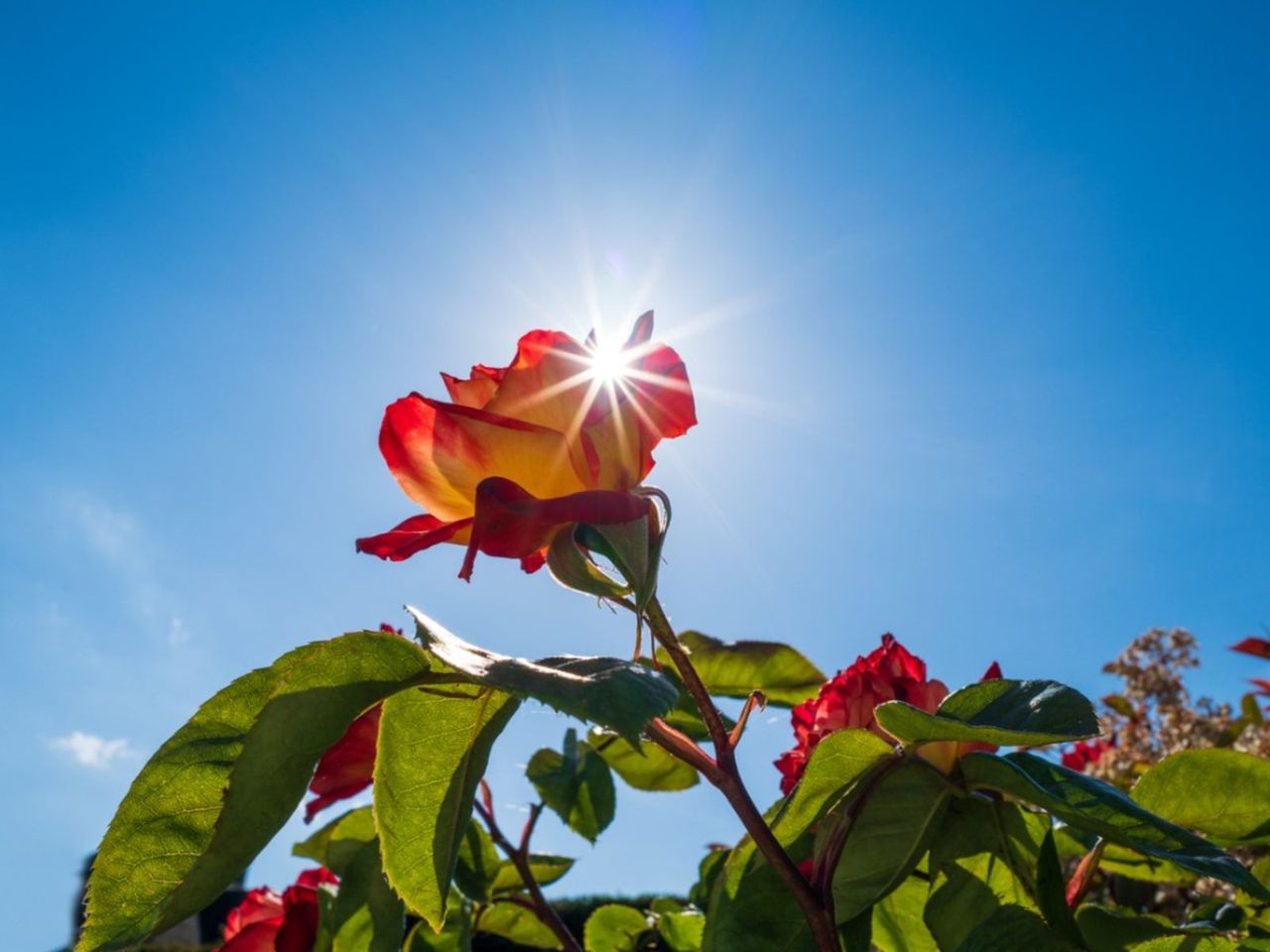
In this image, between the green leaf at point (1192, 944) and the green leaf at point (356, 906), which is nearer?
the green leaf at point (1192, 944)

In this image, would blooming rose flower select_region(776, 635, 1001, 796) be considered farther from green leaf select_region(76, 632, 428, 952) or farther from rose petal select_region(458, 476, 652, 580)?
green leaf select_region(76, 632, 428, 952)

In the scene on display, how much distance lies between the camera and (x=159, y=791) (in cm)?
57

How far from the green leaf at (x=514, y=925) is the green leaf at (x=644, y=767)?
26 centimetres

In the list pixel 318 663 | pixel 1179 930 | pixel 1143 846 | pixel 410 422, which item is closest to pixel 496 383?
pixel 410 422

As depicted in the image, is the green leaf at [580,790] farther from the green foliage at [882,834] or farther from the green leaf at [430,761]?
the green leaf at [430,761]

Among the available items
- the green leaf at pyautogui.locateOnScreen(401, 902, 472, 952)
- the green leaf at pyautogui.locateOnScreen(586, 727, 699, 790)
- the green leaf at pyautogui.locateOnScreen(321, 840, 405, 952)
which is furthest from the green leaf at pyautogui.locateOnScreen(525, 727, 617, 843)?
the green leaf at pyautogui.locateOnScreen(321, 840, 405, 952)

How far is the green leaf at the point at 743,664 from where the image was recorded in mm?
1157

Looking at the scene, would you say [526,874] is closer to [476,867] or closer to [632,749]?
[476,867]

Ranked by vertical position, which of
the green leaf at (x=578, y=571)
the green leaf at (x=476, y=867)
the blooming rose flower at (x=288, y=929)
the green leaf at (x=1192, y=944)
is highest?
the green leaf at (x=578, y=571)

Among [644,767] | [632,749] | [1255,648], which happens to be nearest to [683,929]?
[644,767]

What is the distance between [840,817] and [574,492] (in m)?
0.33

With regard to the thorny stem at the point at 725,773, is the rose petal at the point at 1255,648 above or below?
above

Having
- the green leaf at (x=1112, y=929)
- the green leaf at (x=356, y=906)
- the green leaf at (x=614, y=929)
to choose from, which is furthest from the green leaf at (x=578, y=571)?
the green leaf at (x=614, y=929)

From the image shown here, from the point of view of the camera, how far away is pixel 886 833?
29.8 inches
